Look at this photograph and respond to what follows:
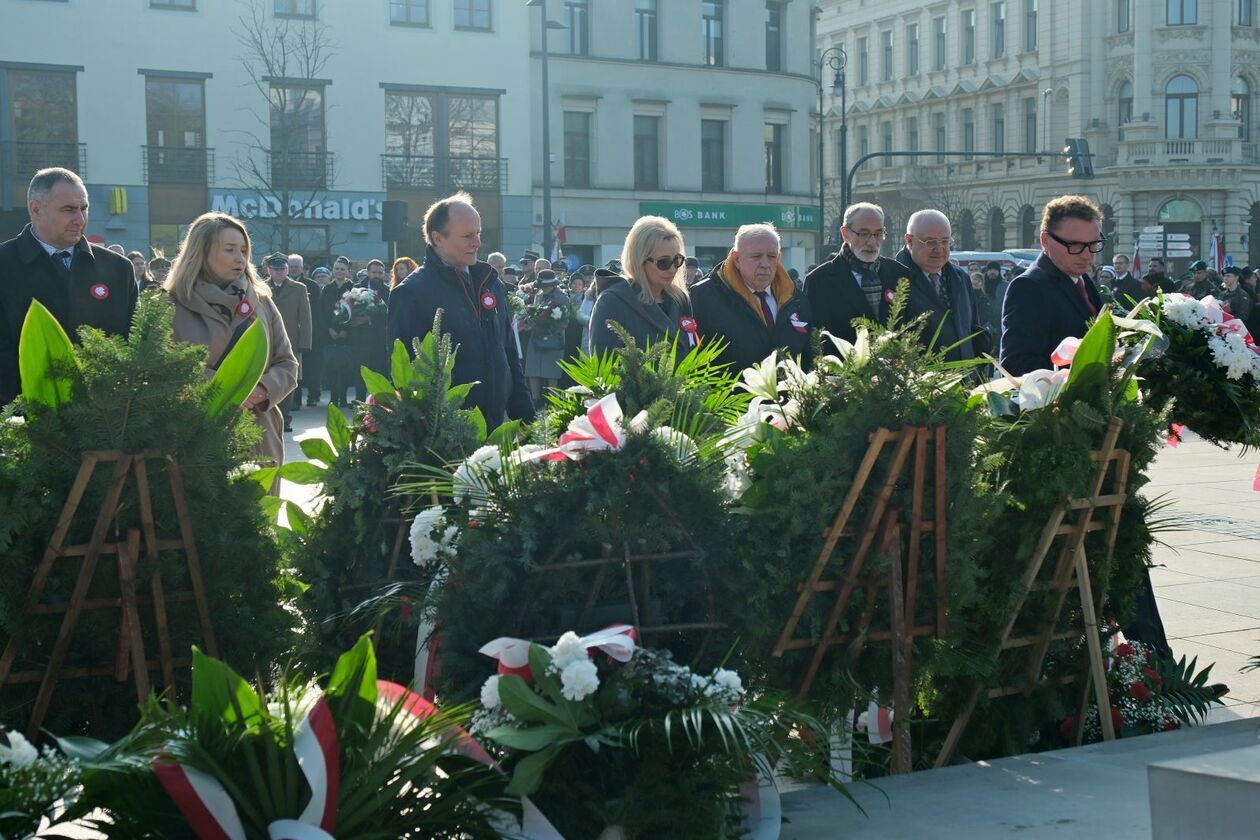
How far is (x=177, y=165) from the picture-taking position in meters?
36.8

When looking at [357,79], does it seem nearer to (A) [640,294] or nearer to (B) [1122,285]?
(B) [1122,285]

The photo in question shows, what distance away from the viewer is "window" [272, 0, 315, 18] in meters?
37.7

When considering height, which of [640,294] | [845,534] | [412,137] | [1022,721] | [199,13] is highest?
[199,13]

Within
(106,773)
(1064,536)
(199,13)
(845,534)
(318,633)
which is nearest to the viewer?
(106,773)

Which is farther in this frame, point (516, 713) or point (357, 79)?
point (357, 79)

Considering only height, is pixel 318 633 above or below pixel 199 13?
below

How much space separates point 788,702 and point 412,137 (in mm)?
37200

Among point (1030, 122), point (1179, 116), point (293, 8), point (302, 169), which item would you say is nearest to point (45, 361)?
point (302, 169)

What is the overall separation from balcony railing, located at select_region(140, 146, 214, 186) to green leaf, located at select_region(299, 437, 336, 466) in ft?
111

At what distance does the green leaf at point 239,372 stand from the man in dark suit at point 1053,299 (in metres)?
2.96

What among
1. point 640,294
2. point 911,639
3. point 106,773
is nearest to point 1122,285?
point 640,294

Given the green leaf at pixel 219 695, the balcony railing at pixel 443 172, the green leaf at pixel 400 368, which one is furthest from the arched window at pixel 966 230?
the green leaf at pixel 219 695

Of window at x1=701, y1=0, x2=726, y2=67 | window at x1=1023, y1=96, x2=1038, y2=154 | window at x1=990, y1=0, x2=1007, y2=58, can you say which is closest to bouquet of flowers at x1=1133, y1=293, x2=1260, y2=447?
window at x1=701, y1=0, x2=726, y2=67

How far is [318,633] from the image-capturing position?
14.8 ft
